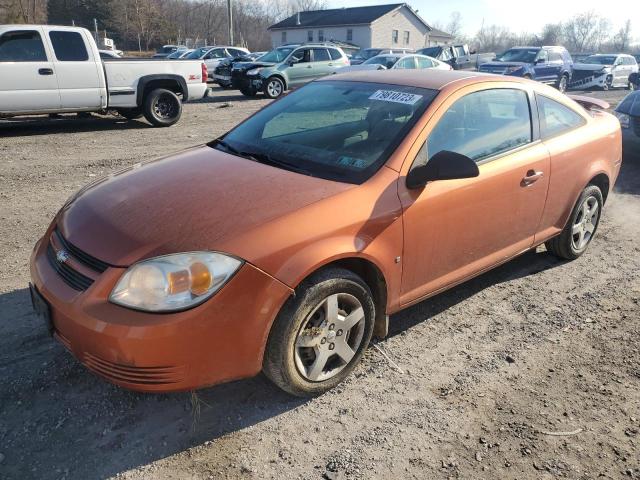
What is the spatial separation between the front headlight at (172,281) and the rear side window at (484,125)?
1.51 meters

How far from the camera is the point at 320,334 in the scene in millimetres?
2717

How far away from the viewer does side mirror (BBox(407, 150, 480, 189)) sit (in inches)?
112

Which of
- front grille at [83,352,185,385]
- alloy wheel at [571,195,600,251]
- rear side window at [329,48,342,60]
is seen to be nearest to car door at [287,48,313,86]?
rear side window at [329,48,342,60]

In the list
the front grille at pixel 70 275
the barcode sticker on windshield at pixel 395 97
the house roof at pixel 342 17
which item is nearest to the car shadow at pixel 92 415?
the front grille at pixel 70 275

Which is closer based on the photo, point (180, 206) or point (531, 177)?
point (180, 206)

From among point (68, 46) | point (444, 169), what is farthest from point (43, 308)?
point (68, 46)

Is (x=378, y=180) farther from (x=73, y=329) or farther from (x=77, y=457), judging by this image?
(x=77, y=457)

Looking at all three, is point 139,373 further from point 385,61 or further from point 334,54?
point 385,61

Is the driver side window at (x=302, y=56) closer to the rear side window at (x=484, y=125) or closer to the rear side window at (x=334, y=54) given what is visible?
the rear side window at (x=334, y=54)

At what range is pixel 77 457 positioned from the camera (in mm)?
2365

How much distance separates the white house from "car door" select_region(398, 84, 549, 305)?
174 feet

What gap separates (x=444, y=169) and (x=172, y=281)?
5.13 feet

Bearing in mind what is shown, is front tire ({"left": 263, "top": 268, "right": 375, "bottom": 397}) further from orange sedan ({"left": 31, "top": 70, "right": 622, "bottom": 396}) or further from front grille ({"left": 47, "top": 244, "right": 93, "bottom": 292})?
front grille ({"left": 47, "top": 244, "right": 93, "bottom": 292})

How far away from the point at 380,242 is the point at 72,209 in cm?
174
